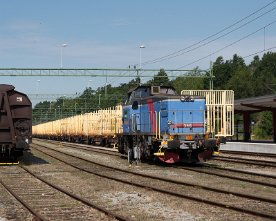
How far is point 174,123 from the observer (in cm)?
Answer: 1894

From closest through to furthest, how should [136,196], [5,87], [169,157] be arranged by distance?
1. [136,196]
2. [169,157]
3. [5,87]

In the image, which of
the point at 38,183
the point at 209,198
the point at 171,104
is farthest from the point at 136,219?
the point at 171,104

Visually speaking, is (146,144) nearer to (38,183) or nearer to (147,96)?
(147,96)

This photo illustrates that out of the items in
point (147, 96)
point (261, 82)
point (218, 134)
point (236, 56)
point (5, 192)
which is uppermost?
point (236, 56)

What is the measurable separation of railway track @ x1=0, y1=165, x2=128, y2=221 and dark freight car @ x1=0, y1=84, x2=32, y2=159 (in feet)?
14.9

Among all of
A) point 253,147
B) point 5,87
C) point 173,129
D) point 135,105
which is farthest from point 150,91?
point 253,147

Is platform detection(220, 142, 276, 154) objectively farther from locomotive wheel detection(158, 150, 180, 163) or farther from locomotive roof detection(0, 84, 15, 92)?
locomotive roof detection(0, 84, 15, 92)

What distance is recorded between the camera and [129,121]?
22562 mm

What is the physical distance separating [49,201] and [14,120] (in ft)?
33.9

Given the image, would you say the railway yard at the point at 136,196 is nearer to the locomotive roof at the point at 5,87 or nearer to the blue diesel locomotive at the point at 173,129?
the blue diesel locomotive at the point at 173,129

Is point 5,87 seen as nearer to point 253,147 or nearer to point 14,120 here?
point 14,120

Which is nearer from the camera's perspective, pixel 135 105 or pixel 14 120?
pixel 14 120

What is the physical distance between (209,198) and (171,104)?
838 centimetres

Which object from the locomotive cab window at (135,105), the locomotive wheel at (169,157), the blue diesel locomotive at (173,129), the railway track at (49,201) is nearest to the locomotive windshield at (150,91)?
the blue diesel locomotive at (173,129)
